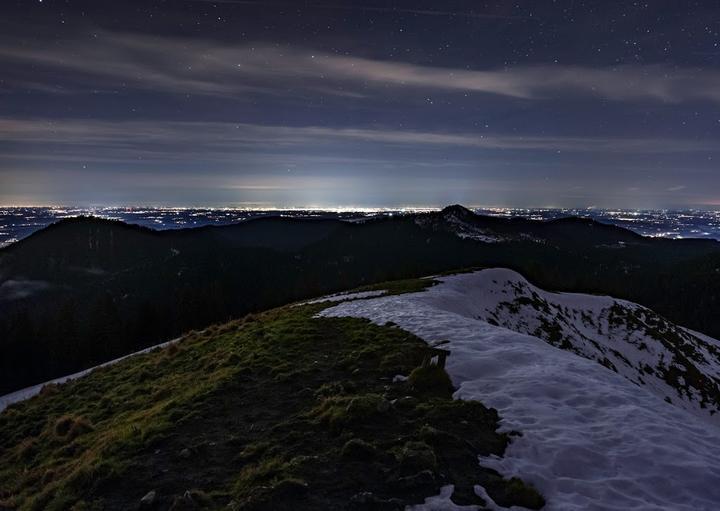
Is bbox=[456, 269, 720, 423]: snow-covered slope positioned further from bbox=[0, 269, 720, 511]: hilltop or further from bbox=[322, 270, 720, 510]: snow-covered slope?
bbox=[0, 269, 720, 511]: hilltop

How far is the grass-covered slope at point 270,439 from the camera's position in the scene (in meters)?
7.57

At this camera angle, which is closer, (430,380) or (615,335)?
(430,380)

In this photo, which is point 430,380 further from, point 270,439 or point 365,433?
point 270,439

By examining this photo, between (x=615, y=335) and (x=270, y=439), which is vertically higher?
(x=270, y=439)

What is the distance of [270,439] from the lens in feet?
31.9

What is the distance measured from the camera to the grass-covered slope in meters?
7.57

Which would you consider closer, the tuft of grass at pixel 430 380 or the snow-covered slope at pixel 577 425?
the snow-covered slope at pixel 577 425

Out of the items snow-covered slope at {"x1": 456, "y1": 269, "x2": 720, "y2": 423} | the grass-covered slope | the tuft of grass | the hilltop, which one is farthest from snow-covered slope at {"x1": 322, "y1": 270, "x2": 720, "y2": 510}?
snow-covered slope at {"x1": 456, "y1": 269, "x2": 720, "y2": 423}

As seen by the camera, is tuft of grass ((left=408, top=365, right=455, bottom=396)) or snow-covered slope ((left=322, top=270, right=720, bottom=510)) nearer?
snow-covered slope ((left=322, top=270, right=720, bottom=510))

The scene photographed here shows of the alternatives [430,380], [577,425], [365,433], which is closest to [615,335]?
[430,380]

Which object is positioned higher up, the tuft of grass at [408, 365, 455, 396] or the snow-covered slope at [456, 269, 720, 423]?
the tuft of grass at [408, 365, 455, 396]

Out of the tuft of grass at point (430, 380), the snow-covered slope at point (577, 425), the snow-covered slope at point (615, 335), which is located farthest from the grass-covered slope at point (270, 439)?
the snow-covered slope at point (615, 335)

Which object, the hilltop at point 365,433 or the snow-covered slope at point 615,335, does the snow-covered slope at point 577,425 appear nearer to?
the hilltop at point 365,433

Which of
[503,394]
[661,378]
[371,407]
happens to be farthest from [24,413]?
[661,378]
